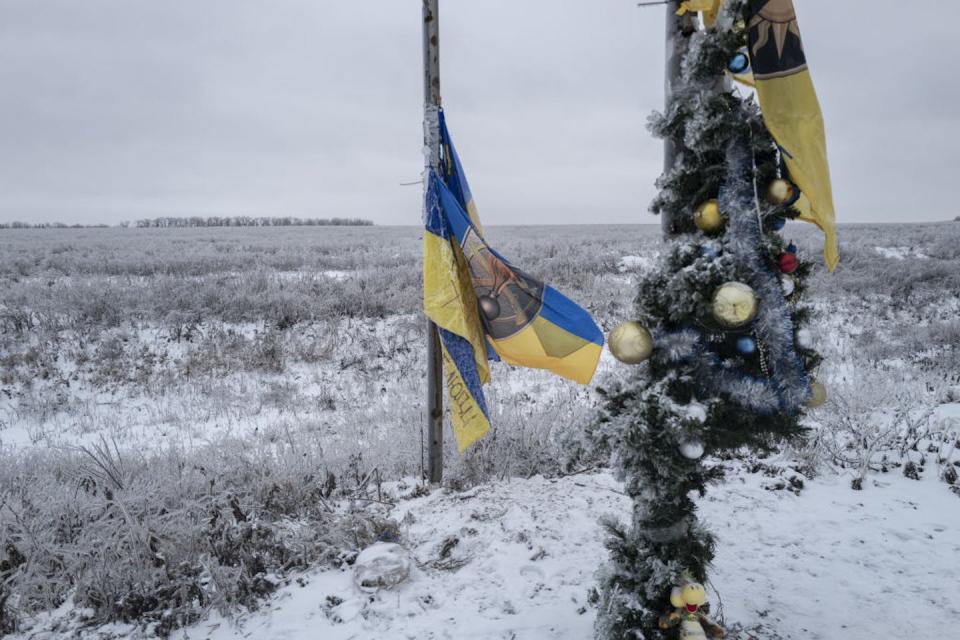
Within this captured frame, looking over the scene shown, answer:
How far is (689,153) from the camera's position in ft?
7.70

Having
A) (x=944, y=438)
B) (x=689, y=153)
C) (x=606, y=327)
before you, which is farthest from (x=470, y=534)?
(x=606, y=327)

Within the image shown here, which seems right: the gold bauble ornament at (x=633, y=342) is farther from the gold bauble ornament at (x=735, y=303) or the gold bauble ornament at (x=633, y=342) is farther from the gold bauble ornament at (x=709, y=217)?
the gold bauble ornament at (x=709, y=217)

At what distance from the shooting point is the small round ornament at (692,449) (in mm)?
2123

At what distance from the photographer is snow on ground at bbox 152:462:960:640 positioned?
294cm

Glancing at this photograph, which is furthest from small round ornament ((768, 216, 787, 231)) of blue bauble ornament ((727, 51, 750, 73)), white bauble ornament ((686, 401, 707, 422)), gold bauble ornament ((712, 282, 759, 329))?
white bauble ornament ((686, 401, 707, 422))

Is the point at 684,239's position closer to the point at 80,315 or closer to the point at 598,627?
the point at 598,627

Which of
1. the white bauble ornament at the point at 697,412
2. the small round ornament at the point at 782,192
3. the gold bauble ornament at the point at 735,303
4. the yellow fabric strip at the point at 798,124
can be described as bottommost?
the white bauble ornament at the point at 697,412

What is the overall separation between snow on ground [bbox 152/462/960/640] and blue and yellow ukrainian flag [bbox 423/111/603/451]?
0.85 metres

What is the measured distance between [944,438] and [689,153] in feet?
16.7

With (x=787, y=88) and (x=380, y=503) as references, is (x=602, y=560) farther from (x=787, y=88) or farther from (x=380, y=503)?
(x=787, y=88)

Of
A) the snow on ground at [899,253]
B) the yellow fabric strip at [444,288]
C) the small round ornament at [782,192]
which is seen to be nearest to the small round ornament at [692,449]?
the small round ornament at [782,192]

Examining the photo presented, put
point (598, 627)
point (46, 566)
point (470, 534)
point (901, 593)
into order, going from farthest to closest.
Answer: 1. point (470, 534)
2. point (46, 566)
3. point (901, 593)
4. point (598, 627)

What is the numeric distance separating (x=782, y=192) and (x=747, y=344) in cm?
66

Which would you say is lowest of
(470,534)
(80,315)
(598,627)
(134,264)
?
(470,534)
